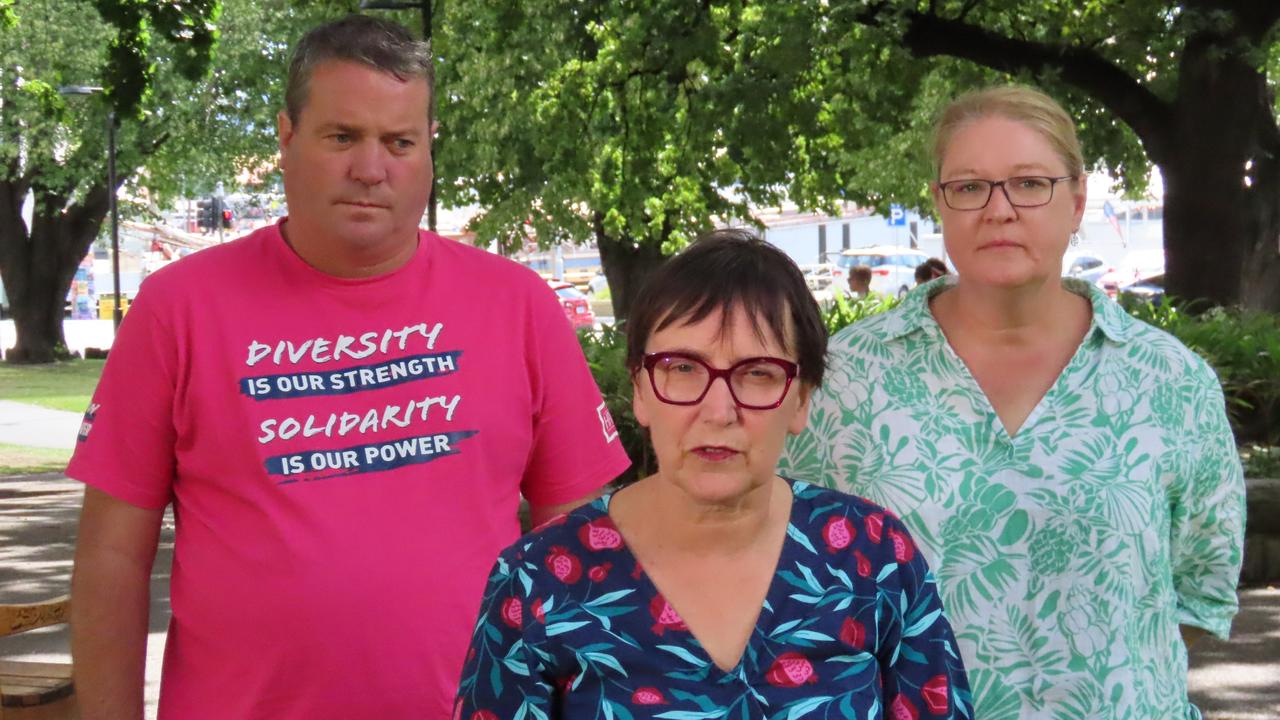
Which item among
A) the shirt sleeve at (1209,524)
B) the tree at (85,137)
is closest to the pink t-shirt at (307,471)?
the shirt sleeve at (1209,524)

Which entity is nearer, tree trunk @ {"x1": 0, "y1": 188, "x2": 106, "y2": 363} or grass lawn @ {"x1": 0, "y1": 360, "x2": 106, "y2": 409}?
grass lawn @ {"x1": 0, "y1": 360, "x2": 106, "y2": 409}

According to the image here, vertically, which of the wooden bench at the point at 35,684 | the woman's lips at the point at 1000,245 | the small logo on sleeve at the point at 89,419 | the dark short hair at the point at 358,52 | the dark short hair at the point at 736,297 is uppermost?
the dark short hair at the point at 358,52

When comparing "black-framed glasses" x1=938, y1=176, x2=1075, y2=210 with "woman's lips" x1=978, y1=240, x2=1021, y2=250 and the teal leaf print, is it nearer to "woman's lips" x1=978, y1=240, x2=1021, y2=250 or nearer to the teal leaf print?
"woman's lips" x1=978, y1=240, x2=1021, y2=250

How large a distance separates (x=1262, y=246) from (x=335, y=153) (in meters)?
18.4

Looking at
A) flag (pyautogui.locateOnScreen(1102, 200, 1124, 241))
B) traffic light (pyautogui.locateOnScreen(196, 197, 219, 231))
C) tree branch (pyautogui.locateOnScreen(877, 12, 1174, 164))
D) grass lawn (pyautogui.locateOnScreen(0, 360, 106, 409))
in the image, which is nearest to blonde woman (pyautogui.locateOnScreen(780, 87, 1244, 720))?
tree branch (pyautogui.locateOnScreen(877, 12, 1174, 164))

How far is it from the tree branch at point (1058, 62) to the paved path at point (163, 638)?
779cm

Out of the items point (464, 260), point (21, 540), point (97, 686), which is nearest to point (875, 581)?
point (464, 260)

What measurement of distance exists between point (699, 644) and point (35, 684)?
339cm

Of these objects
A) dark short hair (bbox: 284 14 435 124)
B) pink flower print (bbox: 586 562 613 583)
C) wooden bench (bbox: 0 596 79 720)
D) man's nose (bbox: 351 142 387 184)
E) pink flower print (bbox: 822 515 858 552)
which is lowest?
wooden bench (bbox: 0 596 79 720)

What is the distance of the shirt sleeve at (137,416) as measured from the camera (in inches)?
111

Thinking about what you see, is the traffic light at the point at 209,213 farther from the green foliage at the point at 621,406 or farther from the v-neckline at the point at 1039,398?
the v-neckline at the point at 1039,398

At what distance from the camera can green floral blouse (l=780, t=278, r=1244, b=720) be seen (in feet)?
9.64

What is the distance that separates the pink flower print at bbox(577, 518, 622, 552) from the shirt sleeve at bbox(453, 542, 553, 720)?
0.08 meters

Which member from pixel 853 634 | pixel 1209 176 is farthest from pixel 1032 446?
pixel 1209 176
